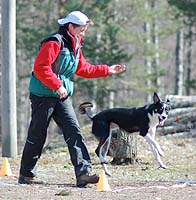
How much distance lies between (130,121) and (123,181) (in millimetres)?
1924

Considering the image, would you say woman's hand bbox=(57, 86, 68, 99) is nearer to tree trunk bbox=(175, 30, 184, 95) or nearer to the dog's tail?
the dog's tail

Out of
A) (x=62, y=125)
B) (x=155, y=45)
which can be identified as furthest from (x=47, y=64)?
(x=155, y=45)

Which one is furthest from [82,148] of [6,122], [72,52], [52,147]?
[52,147]

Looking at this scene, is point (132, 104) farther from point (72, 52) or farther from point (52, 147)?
point (72, 52)

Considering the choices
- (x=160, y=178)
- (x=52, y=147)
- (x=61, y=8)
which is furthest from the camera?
(x=61, y=8)

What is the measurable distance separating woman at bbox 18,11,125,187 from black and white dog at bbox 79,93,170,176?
2.14 metres

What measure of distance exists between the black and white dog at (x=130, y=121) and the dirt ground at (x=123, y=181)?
0.44 m

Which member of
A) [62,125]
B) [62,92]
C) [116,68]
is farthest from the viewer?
[116,68]

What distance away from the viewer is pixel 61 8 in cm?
3038

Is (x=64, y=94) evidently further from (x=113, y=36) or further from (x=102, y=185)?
(x=113, y=36)

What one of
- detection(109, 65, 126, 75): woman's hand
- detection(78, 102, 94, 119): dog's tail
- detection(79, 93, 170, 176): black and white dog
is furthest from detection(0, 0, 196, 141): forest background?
detection(109, 65, 126, 75): woman's hand

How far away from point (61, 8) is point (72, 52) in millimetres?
21102

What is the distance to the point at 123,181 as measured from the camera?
33.9 feet

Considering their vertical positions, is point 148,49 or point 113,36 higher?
point 113,36
